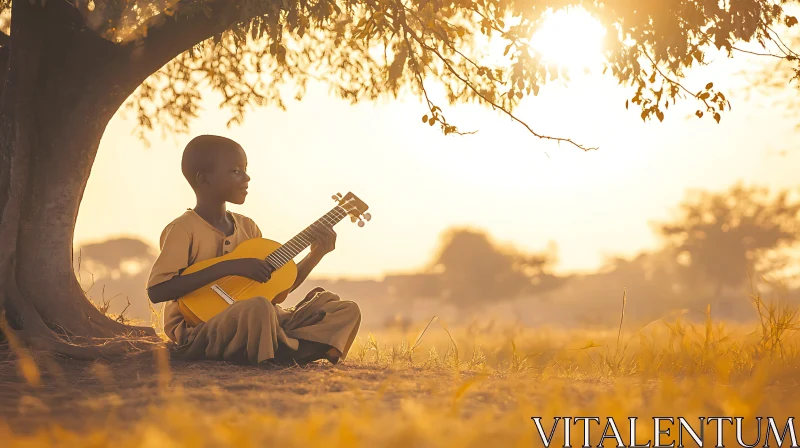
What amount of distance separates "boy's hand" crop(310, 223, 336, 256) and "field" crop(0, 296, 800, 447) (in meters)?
0.81

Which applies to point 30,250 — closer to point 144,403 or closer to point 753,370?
point 144,403

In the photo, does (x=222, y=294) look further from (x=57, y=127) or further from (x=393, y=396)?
(x=57, y=127)

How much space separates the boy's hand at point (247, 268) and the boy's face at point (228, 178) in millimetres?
587

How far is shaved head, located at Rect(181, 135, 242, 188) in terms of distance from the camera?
18.3ft

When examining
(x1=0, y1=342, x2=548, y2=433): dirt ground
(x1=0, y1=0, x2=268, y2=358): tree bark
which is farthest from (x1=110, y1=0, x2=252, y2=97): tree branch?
(x1=0, y1=342, x2=548, y2=433): dirt ground

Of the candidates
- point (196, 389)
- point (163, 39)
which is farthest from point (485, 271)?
point (196, 389)

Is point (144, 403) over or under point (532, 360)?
under

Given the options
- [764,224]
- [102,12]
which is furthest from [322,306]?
[764,224]

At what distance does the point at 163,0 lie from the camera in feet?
23.9

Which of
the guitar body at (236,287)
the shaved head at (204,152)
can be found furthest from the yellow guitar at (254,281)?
the shaved head at (204,152)

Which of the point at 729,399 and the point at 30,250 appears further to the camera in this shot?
the point at 30,250

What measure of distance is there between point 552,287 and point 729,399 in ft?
157

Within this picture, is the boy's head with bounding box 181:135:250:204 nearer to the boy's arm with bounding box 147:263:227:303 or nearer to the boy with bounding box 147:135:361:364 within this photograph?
the boy with bounding box 147:135:361:364

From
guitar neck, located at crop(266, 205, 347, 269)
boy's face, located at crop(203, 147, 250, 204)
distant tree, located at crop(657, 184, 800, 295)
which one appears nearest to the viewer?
guitar neck, located at crop(266, 205, 347, 269)
